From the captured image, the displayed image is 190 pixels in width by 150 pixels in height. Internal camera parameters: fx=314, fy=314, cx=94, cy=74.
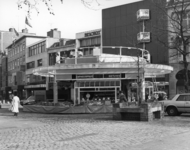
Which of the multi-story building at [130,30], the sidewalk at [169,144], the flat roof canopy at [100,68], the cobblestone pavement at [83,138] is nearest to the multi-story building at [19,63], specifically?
the multi-story building at [130,30]

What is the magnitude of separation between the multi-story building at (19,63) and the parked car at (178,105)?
48577 millimetres

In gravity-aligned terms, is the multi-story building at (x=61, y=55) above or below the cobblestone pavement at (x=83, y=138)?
above

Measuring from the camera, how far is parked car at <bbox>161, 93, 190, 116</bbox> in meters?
19.9

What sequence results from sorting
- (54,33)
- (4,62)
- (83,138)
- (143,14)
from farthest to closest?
(4,62) < (54,33) < (143,14) < (83,138)

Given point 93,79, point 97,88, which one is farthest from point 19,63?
point 93,79

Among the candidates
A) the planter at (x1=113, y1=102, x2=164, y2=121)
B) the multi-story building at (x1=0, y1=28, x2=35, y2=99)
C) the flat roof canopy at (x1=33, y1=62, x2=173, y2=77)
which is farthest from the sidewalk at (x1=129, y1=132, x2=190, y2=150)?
the multi-story building at (x1=0, y1=28, x2=35, y2=99)

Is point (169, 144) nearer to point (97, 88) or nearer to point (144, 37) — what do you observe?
point (97, 88)

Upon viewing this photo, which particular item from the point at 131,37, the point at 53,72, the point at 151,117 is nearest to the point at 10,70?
the point at 131,37

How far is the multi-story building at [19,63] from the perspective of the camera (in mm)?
66250

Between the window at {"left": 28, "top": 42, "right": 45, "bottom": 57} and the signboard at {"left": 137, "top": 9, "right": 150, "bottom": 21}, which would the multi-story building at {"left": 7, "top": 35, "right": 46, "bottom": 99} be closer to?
the window at {"left": 28, "top": 42, "right": 45, "bottom": 57}

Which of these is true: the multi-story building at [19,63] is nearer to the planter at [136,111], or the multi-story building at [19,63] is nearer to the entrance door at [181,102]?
the entrance door at [181,102]

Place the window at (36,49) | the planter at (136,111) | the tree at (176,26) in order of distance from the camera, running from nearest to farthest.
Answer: the planter at (136,111) → the tree at (176,26) → the window at (36,49)

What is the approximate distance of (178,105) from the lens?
20156 mm

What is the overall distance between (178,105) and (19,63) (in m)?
55.5
